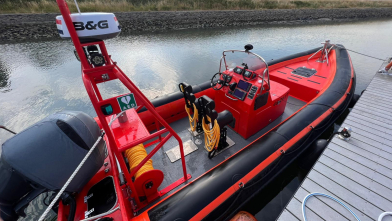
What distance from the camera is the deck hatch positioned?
4354 millimetres

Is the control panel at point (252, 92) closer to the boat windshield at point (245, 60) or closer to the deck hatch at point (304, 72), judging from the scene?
the boat windshield at point (245, 60)

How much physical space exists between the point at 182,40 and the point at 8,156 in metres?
9.76

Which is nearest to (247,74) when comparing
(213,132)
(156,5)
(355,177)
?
(213,132)

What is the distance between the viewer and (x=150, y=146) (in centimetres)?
289

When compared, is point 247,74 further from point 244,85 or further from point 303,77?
point 303,77

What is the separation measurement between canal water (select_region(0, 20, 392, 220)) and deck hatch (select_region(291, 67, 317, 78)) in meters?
2.09

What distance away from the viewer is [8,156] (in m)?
1.25

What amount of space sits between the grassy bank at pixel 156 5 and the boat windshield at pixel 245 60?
42.8 feet

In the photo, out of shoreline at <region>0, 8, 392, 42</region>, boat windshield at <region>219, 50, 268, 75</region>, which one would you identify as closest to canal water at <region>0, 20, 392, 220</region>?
shoreline at <region>0, 8, 392, 42</region>

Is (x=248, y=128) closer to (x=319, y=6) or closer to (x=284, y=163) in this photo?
(x=284, y=163)

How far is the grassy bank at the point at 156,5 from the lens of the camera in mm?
11514

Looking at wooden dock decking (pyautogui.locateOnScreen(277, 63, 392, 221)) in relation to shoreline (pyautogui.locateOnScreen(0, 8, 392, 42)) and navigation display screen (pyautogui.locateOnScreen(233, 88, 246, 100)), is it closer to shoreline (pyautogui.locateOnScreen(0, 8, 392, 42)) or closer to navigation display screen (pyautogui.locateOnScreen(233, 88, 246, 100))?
navigation display screen (pyautogui.locateOnScreen(233, 88, 246, 100))

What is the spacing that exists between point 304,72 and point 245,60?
2.56 metres

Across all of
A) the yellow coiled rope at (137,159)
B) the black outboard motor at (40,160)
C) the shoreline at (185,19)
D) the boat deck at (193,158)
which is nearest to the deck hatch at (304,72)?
the boat deck at (193,158)
